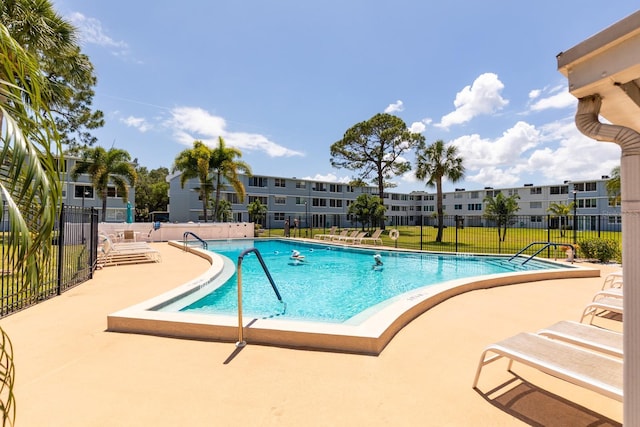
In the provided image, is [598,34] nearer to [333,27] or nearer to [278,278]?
[278,278]

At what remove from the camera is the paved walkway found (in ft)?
8.41

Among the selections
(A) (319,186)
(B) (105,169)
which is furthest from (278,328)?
(A) (319,186)

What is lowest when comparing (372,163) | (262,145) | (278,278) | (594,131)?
(278,278)

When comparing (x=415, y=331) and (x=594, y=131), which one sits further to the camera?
(x=415, y=331)

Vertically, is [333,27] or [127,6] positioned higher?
[333,27]

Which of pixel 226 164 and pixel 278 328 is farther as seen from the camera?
pixel 226 164

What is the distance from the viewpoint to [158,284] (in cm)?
775

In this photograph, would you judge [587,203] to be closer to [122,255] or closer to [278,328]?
[278,328]

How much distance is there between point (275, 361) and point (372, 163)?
32400mm

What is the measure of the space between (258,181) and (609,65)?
41073 mm

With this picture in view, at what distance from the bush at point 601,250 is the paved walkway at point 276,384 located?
9847mm

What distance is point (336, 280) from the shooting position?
33.9ft

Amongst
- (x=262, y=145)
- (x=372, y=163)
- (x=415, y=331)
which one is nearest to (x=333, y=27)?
(x=415, y=331)

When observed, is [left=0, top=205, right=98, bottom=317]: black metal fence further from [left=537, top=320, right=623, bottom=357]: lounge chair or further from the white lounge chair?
[left=537, top=320, right=623, bottom=357]: lounge chair
